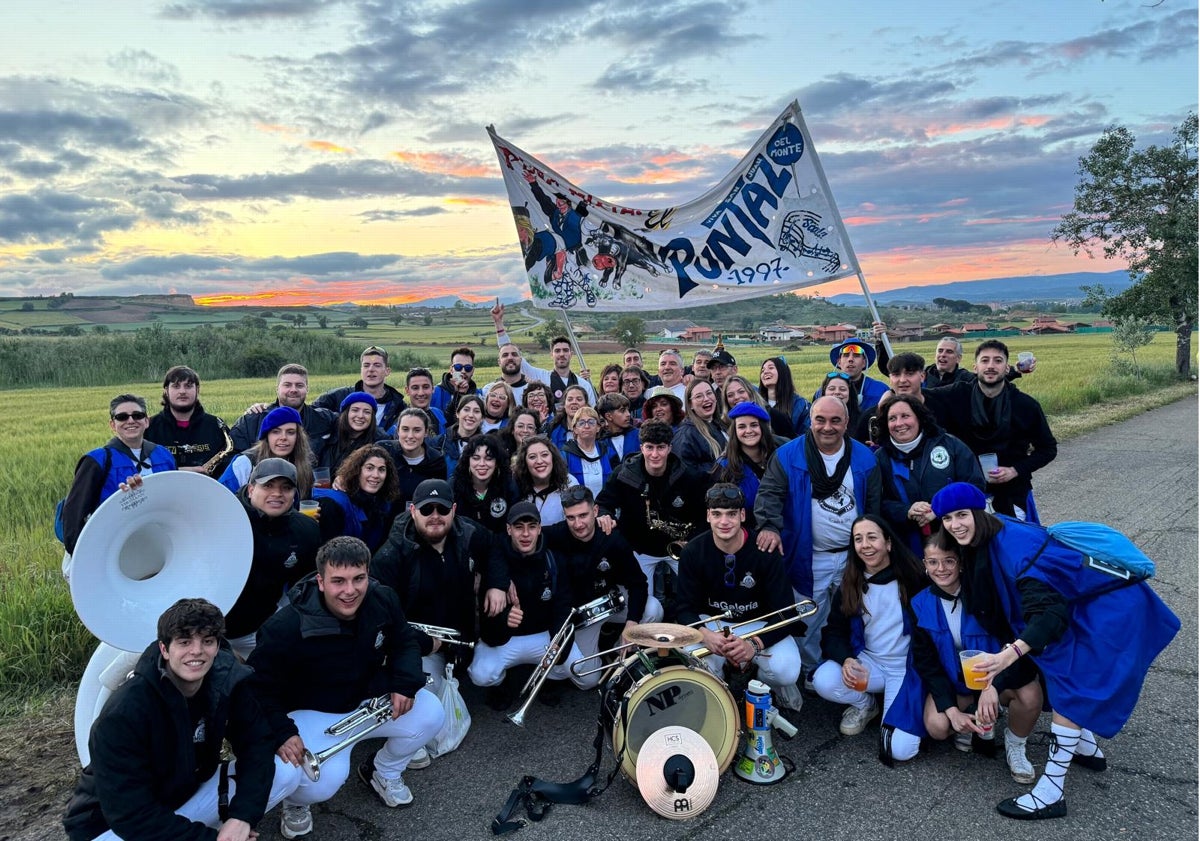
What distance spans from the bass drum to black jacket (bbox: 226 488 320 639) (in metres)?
2.15

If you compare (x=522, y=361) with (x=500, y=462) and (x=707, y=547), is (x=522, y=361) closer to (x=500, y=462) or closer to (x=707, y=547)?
(x=500, y=462)

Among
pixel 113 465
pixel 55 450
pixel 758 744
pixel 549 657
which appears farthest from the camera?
pixel 55 450

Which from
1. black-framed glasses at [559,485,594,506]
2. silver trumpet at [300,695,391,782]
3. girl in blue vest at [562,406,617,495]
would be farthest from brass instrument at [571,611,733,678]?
girl in blue vest at [562,406,617,495]

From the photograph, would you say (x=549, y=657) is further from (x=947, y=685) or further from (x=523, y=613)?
(x=947, y=685)

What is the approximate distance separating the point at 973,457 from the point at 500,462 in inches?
139

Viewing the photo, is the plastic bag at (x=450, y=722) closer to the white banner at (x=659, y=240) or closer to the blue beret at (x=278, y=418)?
the blue beret at (x=278, y=418)

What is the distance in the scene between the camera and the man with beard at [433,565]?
197 inches

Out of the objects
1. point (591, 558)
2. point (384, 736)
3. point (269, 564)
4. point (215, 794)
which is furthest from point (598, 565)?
point (215, 794)

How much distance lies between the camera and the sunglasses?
511 cm

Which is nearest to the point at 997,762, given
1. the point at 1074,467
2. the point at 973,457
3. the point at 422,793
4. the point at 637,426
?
the point at 973,457

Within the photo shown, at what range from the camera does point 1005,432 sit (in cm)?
658

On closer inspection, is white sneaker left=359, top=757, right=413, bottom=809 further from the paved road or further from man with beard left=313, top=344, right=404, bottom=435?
man with beard left=313, top=344, right=404, bottom=435

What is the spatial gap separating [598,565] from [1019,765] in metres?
2.84

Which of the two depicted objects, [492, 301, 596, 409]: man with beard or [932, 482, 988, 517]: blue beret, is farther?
[492, 301, 596, 409]: man with beard
